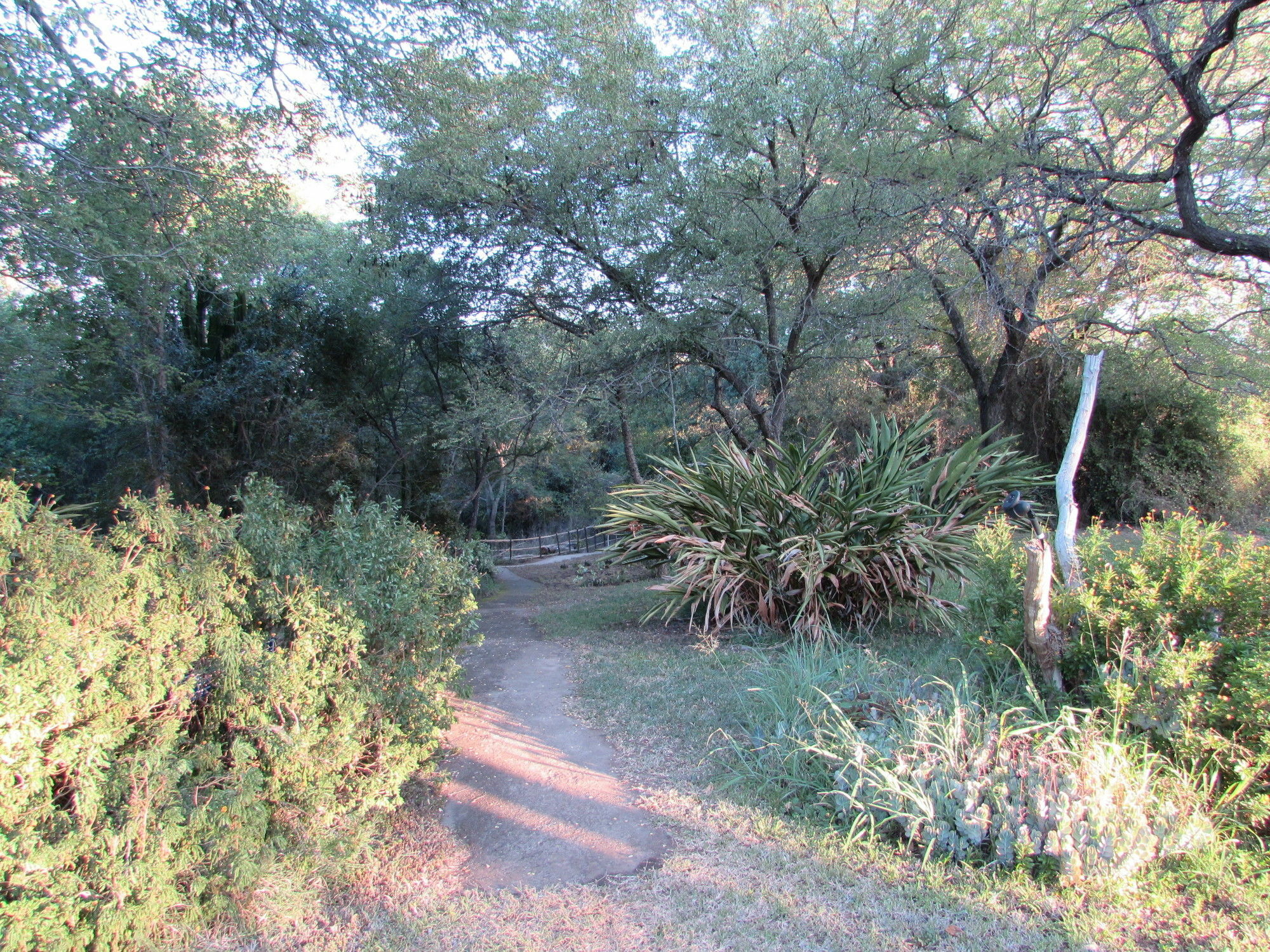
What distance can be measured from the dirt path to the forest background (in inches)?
71.1

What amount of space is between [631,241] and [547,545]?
15057 mm

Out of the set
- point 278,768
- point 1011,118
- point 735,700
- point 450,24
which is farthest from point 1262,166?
point 278,768

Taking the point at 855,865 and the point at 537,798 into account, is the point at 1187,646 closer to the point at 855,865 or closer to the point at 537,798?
the point at 855,865

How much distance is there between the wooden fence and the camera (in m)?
21.9

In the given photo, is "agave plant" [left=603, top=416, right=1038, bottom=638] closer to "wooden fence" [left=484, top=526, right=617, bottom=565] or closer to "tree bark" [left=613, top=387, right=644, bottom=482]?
"tree bark" [left=613, top=387, right=644, bottom=482]

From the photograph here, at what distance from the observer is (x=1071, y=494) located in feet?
13.7

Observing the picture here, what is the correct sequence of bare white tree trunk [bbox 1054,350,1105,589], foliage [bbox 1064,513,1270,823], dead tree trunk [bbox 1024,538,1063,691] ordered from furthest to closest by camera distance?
bare white tree trunk [bbox 1054,350,1105,589]
dead tree trunk [bbox 1024,538,1063,691]
foliage [bbox 1064,513,1270,823]

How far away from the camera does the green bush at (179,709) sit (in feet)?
7.30

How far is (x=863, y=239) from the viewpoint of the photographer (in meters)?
9.09

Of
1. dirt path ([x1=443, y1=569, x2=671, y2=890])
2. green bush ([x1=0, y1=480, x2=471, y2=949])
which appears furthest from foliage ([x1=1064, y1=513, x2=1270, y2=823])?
green bush ([x1=0, y1=480, x2=471, y2=949])

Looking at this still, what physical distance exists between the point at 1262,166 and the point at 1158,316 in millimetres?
3759

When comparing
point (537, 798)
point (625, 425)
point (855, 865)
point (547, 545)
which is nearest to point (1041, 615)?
point (855, 865)

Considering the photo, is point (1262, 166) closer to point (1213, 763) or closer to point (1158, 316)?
point (1158, 316)

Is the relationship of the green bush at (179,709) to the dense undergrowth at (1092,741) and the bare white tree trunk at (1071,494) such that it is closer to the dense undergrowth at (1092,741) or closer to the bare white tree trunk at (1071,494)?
the dense undergrowth at (1092,741)
